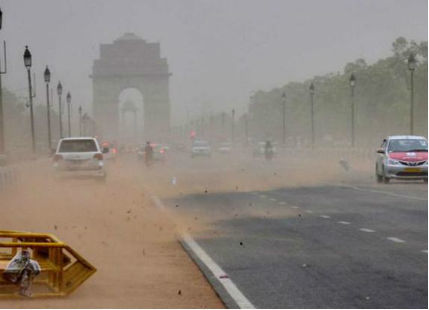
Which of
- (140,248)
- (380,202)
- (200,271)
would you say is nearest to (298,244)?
(140,248)

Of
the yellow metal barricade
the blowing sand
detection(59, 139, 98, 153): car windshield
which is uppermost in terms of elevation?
detection(59, 139, 98, 153): car windshield

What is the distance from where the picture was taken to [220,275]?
12.3 meters

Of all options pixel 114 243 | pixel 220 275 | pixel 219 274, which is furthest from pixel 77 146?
pixel 220 275

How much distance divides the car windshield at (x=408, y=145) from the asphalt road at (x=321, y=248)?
9660 mm

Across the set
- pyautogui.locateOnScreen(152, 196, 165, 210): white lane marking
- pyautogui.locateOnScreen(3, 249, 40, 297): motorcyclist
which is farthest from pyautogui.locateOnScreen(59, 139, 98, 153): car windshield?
pyautogui.locateOnScreen(3, 249, 40, 297): motorcyclist

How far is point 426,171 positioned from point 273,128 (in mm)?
131104

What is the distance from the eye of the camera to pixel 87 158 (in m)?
34.9

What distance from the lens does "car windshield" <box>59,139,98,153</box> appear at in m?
35.8

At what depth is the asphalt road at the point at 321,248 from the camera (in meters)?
10.7

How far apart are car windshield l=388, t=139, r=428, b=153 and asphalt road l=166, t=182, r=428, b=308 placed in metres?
9.66

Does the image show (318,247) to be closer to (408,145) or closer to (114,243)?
(114,243)

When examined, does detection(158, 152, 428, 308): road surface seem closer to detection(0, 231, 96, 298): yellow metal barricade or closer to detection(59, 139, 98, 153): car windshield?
detection(0, 231, 96, 298): yellow metal barricade

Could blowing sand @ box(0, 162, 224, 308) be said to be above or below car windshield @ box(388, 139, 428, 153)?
below

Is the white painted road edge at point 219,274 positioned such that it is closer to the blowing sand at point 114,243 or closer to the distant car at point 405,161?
the blowing sand at point 114,243
